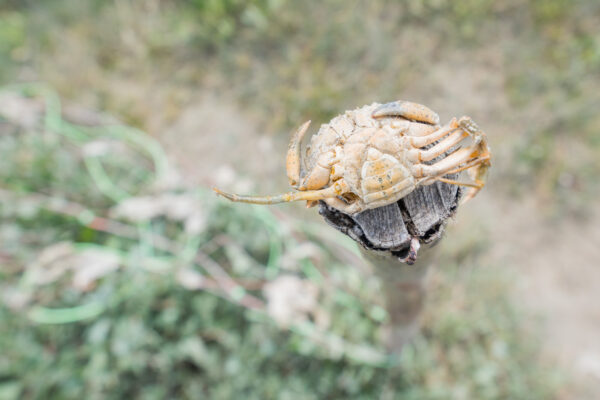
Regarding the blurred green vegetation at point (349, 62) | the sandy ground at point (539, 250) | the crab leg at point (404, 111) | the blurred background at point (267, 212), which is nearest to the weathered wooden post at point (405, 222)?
the crab leg at point (404, 111)

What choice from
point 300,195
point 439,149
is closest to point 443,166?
point 439,149

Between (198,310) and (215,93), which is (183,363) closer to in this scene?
(198,310)

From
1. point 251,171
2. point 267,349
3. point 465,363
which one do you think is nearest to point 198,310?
point 267,349

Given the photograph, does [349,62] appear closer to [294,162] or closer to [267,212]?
[267,212]

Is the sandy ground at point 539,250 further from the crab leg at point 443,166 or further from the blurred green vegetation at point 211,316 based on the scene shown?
the crab leg at point 443,166

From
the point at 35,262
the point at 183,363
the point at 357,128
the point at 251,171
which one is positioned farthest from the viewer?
the point at 251,171

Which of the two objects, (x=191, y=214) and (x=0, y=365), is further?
(x=191, y=214)
